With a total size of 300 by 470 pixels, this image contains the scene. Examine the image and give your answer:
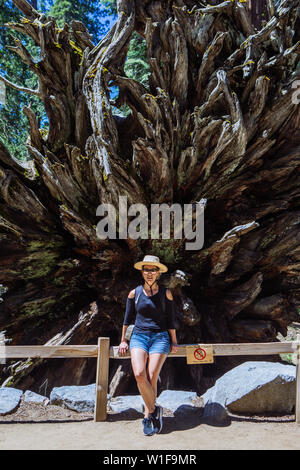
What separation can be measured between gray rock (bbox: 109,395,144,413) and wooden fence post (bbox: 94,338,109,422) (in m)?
0.53

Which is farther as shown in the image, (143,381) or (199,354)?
(199,354)

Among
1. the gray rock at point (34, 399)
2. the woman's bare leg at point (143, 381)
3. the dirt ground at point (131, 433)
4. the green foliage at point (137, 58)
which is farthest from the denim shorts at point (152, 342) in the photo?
the green foliage at point (137, 58)

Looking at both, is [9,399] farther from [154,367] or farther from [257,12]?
[257,12]

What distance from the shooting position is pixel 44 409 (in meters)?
5.14

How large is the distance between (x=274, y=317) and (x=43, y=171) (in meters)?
5.67

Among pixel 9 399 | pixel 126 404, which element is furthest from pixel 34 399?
pixel 126 404

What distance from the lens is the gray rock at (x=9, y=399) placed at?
16.2 feet

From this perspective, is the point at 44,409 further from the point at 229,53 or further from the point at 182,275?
the point at 229,53

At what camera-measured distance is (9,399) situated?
523cm

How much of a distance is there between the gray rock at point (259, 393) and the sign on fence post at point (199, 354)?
2.26 ft

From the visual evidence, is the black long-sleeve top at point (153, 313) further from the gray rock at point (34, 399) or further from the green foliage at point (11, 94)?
the green foliage at point (11, 94)

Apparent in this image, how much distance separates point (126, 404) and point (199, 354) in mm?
1534

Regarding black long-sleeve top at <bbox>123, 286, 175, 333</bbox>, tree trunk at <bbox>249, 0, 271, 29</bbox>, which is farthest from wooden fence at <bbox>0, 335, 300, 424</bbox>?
tree trunk at <bbox>249, 0, 271, 29</bbox>

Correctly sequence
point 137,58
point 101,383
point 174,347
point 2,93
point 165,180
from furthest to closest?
point 137,58, point 2,93, point 165,180, point 101,383, point 174,347
